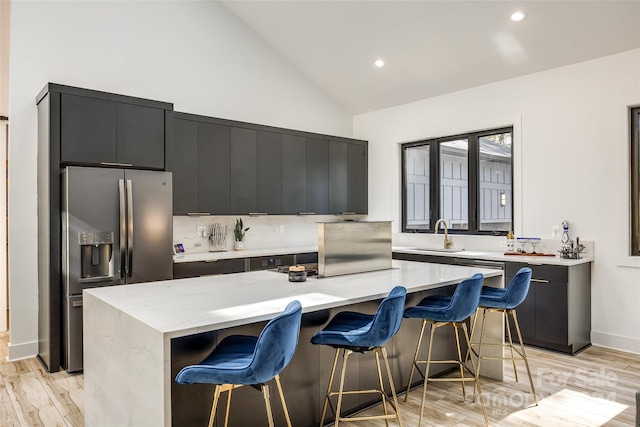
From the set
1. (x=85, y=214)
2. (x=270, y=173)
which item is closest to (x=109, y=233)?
(x=85, y=214)

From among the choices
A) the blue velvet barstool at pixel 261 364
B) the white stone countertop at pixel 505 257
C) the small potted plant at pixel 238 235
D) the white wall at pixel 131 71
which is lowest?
the blue velvet barstool at pixel 261 364

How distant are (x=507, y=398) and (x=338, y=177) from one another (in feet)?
11.9

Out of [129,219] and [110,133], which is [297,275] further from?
[110,133]

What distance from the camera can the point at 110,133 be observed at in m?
3.80

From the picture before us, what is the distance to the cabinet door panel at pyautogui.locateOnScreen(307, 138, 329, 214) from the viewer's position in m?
5.66

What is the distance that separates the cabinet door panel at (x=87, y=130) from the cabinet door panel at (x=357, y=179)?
322 centimetres

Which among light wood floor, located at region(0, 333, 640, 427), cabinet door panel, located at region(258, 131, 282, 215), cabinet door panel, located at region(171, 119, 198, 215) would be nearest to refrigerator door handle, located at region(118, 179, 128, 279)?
cabinet door panel, located at region(171, 119, 198, 215)

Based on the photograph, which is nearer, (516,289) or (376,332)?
(376,332)

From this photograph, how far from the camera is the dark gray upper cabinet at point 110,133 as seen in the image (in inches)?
143

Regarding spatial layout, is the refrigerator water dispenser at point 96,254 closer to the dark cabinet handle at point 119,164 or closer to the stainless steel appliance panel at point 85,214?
the stainless steel appliance panel at point 85,214

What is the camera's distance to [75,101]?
3.64m

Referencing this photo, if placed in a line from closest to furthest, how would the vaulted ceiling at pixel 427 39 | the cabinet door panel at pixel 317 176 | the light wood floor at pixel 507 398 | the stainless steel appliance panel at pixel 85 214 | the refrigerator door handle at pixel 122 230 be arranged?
the light wood floor at pixel 507 398, the stainless steel appliance panel at pixel 85 214, the refrigerator door handle at pixel 122 230, the vaulted ceiling at pixel 427 39, the cabinet door panel at pixel 317 176

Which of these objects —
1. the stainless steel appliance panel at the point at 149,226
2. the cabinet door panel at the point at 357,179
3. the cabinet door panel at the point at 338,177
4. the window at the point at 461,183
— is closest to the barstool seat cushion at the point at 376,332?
the stainless steel appliance panel at the point at 149,226

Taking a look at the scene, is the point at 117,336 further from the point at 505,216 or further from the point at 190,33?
the point at 505,216
